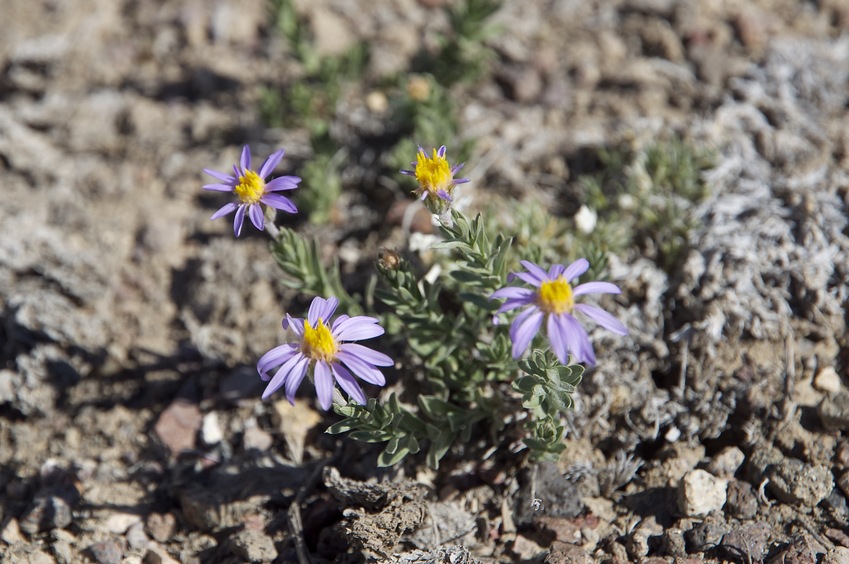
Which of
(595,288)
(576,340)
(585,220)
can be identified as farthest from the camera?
(585,220)

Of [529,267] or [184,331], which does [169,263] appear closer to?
[184,331]

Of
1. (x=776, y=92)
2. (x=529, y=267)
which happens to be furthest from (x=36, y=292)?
(x=776, y=92)

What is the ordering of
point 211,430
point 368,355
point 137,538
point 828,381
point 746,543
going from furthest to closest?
1. point 211,430
2. point 828,381
3. point 137,538
4. point 746,543
5. point 368,355

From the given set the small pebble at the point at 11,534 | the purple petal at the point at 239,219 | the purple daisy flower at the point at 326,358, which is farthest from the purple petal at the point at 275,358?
the small pebble at the point at 11,534

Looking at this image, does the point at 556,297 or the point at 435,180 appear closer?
the point at 556,297

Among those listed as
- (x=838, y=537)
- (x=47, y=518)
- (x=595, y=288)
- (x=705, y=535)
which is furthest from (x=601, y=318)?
(x=47, y=518)

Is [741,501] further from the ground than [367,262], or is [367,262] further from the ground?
[367,262]

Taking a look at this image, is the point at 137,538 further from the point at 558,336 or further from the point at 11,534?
the point at 558,336

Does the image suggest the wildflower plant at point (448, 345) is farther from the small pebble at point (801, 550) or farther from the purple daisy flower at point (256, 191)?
the small pebble at point (801, 550)

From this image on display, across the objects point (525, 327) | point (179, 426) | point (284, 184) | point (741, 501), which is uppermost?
point (284, 184)

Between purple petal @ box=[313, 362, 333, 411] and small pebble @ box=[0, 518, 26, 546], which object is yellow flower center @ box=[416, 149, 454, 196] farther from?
small pebble @ box=[0, 518, 26, 546]
